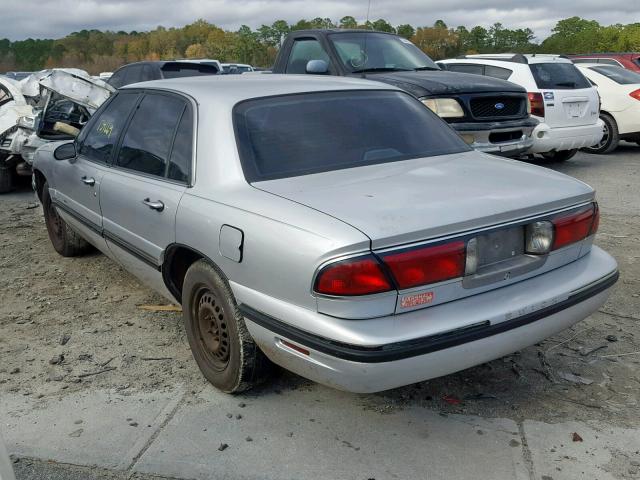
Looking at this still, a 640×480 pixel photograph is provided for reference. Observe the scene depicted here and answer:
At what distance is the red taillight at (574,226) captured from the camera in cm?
295

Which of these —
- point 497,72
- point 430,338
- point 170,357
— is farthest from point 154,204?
point 497,72

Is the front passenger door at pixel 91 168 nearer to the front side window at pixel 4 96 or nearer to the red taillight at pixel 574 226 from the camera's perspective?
the red taillight at pixel 574 226

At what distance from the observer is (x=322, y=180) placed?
10.1 feet

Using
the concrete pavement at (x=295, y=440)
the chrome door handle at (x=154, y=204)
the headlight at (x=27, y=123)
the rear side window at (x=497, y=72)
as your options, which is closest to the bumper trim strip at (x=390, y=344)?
the concrete pavement at (x=295, y=440)

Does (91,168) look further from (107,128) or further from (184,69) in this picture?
(184,69)

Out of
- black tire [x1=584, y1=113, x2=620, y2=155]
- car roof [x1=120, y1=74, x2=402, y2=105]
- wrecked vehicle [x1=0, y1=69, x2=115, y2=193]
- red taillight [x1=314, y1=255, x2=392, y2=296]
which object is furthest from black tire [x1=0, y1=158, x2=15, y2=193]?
black tire [x1=584, y1=113, x2=620, y2=155]

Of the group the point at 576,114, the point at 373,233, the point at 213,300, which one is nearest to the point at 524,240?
the point at 373,233

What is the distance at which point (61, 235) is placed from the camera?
219 inches

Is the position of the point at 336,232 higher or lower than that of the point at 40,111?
higher

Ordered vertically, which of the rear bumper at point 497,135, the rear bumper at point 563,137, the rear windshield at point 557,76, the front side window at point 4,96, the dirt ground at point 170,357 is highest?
the rear windshield at point 557,76

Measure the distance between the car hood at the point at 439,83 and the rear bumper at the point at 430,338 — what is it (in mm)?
4549

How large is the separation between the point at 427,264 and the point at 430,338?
11.2 inches

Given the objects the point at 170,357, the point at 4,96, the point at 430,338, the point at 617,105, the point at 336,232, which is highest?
the point at 336,232

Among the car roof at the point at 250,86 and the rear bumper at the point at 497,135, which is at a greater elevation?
the car roof at the point at 250,86
